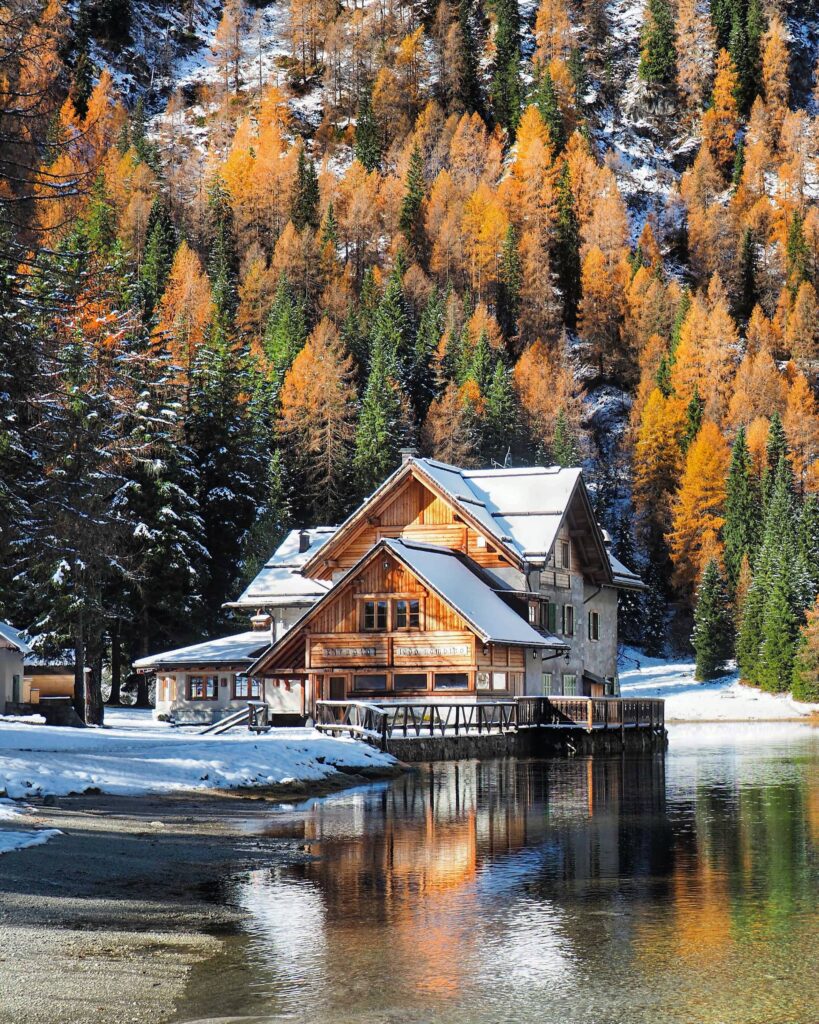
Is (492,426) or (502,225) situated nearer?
(492,426)

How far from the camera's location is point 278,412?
10725cm

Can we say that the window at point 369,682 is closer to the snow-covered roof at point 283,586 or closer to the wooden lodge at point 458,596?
the wooden lodge at point 458,596

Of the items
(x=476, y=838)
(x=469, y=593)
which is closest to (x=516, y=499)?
(x=469, y=593)

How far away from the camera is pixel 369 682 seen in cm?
4959

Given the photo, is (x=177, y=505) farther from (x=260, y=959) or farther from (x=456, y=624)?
(x=260, y=959)

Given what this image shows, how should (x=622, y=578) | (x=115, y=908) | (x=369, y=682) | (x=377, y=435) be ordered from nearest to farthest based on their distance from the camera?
1. (x=115, y=908)
2. (x=369, y=682)
3. (x=622, y=578)
4. (x=377, y=435)

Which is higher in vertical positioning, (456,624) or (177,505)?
(177,505)

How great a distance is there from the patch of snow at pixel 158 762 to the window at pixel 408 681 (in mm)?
15752

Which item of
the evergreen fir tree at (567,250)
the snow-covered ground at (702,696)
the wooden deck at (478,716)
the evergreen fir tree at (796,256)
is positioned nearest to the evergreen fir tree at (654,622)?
the snow-covered ground at (702,696)

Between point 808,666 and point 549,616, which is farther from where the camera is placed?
point 808,666

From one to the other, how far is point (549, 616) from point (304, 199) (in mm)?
131984

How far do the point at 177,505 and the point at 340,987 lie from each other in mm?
61240

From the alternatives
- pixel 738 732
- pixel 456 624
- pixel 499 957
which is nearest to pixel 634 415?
pixel 738 732

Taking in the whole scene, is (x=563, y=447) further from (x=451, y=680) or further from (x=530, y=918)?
(x=530, y=918)
